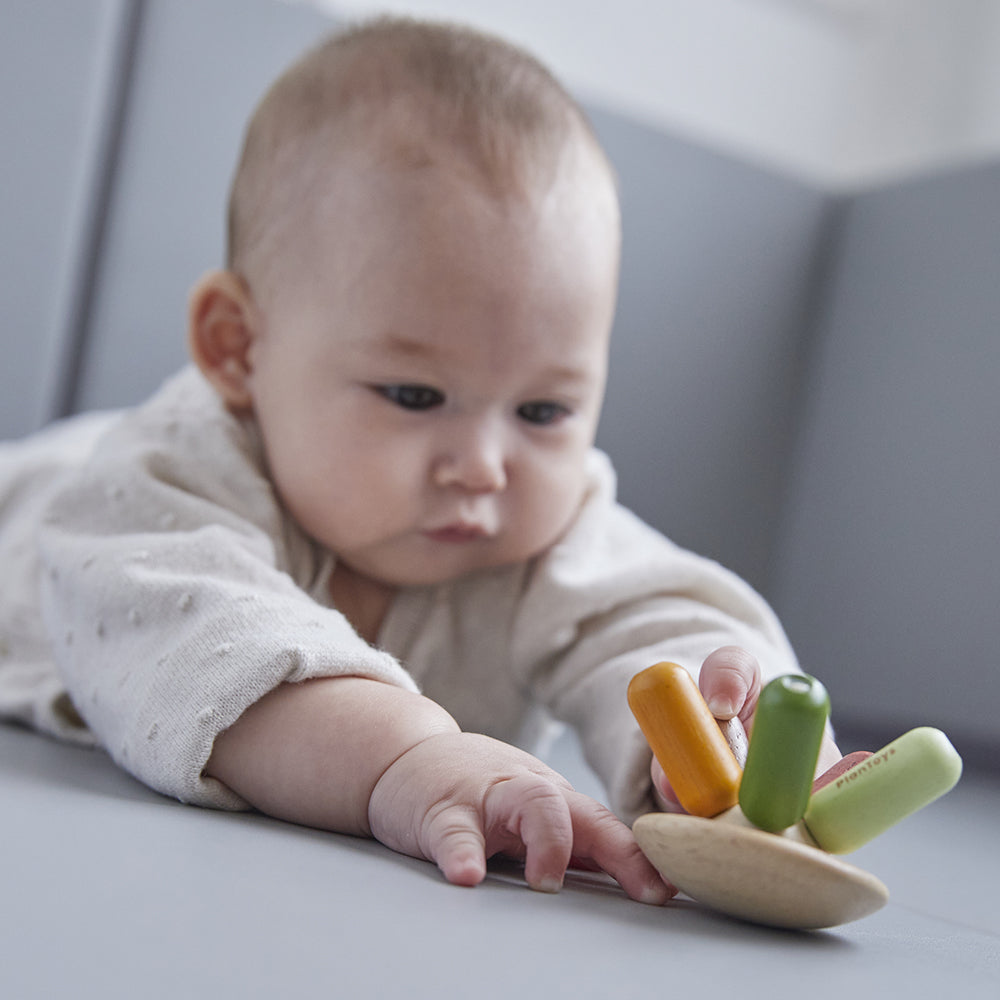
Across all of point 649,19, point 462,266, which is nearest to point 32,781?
point 462,266

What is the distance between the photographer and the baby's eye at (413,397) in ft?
2.29

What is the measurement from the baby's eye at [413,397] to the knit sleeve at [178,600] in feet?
0.35

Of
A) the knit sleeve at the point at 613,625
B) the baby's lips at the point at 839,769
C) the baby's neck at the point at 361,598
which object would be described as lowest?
the baby's neck at the point at 361,598

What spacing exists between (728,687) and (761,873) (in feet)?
0.43

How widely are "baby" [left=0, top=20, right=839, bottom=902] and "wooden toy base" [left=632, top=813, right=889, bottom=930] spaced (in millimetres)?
142

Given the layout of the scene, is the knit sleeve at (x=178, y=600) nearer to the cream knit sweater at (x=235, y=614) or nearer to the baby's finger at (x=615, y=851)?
the cream knit sweater at (x=235, y=614)

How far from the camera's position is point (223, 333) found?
80 cm

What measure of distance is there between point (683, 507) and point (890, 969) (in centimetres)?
93

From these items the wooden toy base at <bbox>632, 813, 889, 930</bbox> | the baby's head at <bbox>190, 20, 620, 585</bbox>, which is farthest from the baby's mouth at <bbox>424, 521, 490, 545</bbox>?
the wooden toy base at <bbox>632, 813, 889, 930</bbox>

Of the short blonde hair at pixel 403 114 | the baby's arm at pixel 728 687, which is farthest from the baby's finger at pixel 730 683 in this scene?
the short blonde hair at pixel 403 114

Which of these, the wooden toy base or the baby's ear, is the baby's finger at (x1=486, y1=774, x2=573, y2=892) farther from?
the baby's ear

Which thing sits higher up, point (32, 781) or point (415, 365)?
point (415, 365)

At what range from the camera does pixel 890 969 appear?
14.3 inches

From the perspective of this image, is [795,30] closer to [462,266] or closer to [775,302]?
[775,302]
